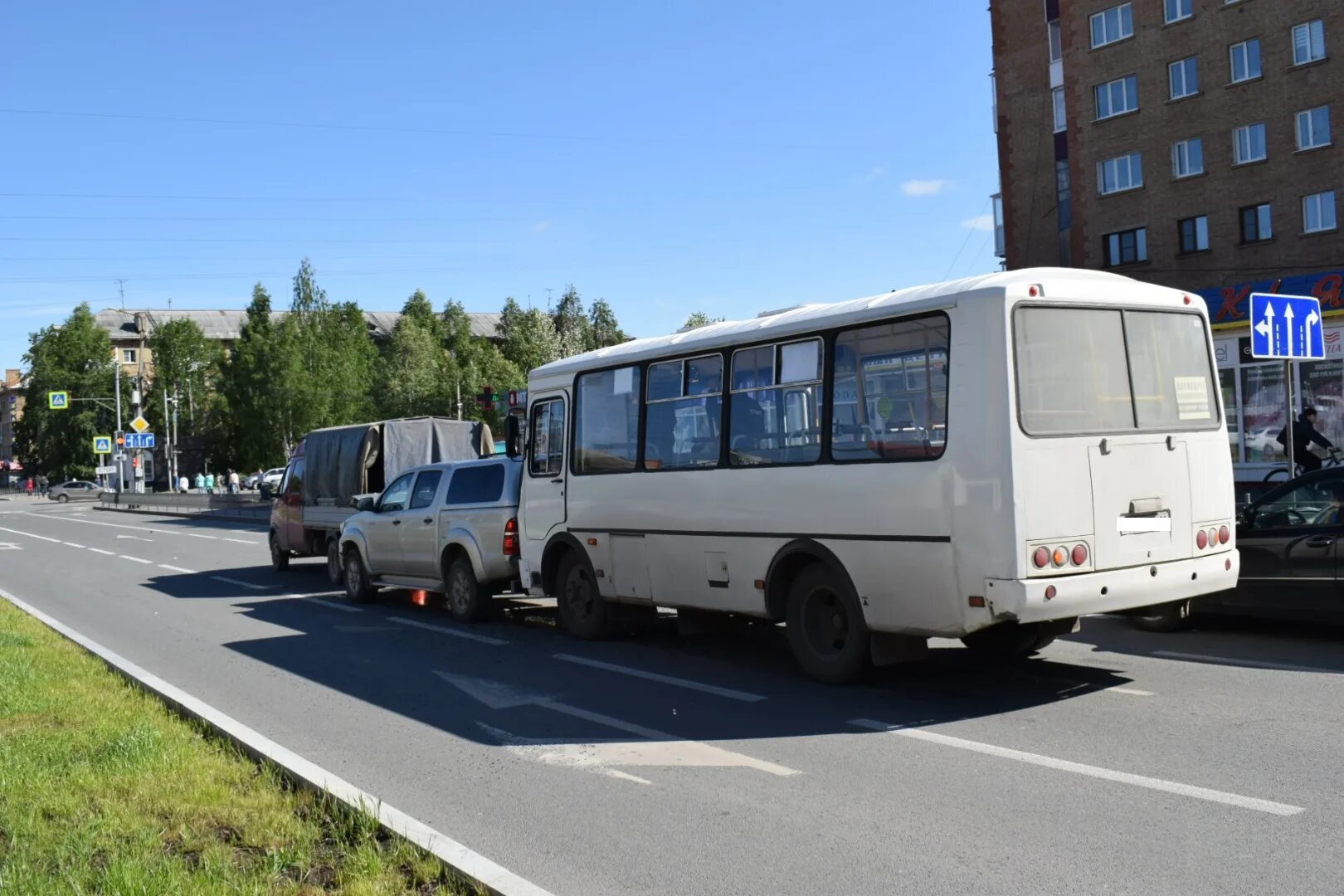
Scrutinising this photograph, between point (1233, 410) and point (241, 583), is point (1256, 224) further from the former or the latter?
point (241, 583)

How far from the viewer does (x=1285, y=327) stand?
1332cm

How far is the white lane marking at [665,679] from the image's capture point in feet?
29.1

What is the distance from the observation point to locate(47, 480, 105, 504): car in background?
288 ft

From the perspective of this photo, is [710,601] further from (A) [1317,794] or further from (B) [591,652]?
(A) [1317,794]

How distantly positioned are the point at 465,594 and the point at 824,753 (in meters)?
7.54

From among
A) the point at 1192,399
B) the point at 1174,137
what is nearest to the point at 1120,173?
the point at 1174,137

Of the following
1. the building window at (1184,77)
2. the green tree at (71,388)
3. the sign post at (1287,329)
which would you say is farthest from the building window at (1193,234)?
the green tree at (71,388)

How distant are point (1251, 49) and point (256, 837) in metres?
41.3

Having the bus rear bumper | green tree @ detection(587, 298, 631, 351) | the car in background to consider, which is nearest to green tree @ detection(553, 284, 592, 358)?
green tree @ detection(587, 298, 631, 351)

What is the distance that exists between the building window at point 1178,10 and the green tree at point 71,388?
9447cm

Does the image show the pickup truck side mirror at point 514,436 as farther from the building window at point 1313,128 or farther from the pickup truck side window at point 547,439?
the building window at point 1313,128

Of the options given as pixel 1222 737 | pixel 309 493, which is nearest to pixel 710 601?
pixel 1222 737

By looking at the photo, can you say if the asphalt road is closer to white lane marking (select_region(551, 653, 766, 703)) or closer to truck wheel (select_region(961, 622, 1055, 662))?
white lane marking (select_region(551, 653, 766, 703))

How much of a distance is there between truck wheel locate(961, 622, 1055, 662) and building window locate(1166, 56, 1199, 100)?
3626 cm
